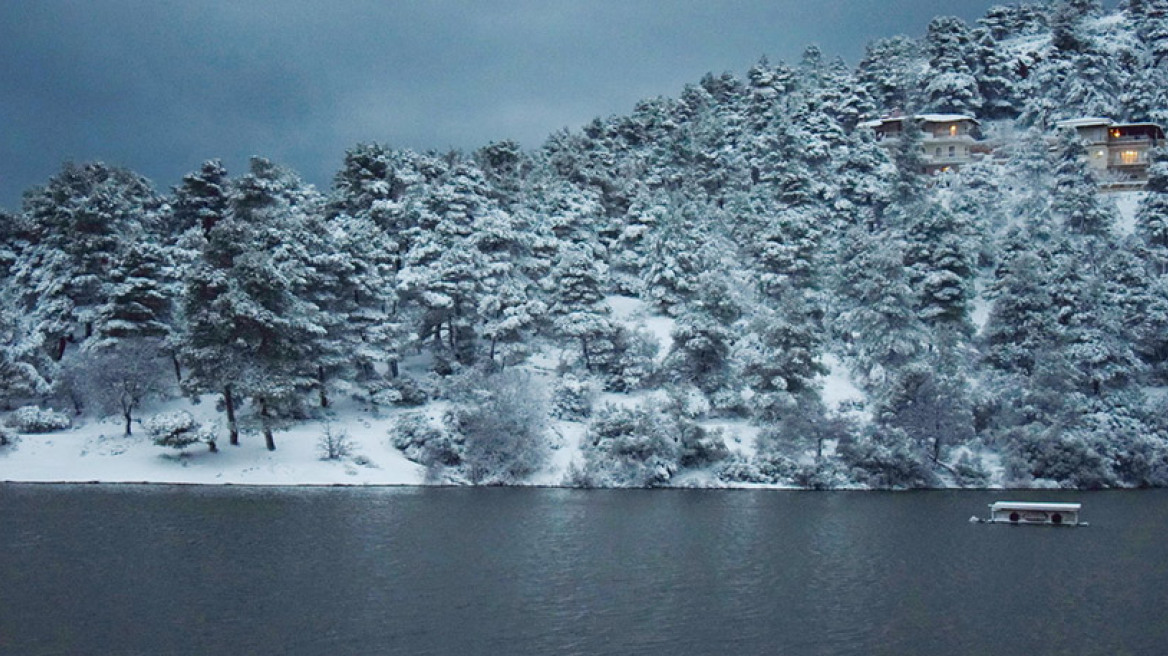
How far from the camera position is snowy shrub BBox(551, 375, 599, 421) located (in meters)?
53.9

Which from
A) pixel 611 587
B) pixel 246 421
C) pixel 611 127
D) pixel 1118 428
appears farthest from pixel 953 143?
pixel 611 587

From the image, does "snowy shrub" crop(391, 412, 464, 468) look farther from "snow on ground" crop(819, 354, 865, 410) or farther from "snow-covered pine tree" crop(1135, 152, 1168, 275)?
"snow-covered pine tree" crop(1135, 152, 1168, 275)

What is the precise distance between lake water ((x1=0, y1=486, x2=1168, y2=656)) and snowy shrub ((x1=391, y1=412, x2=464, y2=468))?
26.8 feet

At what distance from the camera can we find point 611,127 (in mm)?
100875

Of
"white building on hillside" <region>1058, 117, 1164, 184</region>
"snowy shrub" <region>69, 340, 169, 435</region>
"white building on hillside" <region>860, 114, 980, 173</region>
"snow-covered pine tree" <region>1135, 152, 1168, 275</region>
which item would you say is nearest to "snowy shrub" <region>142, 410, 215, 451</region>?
"snowy shrub" <region>69, 340, 169, 435</region>

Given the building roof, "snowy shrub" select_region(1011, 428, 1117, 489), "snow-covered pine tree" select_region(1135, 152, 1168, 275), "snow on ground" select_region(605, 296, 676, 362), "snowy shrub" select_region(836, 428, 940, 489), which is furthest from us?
the building roof

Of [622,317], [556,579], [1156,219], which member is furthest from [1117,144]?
[556,579]

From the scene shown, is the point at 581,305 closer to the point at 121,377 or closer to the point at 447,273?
the point at 447,273

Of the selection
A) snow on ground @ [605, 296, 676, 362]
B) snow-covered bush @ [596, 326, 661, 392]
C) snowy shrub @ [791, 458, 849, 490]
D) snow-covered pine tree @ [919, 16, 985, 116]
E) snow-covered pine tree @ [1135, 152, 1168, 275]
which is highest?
snow-covered pine tree @ [919, 16, 985, 116]

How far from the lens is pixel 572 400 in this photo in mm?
54188

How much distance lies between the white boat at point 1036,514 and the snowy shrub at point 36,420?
48.9 m

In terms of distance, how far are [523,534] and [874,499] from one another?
2110cm

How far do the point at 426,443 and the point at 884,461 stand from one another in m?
25.4

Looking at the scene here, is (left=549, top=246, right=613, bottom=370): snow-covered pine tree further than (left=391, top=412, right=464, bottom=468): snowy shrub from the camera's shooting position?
Yes
